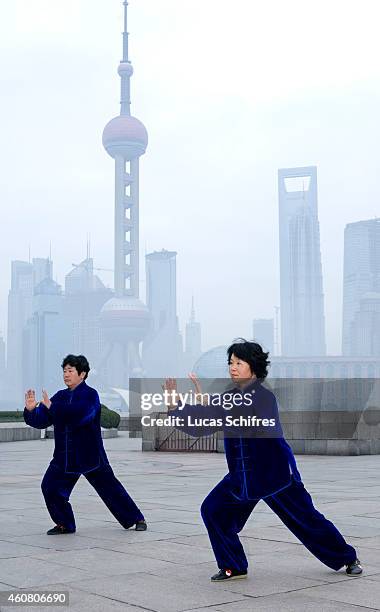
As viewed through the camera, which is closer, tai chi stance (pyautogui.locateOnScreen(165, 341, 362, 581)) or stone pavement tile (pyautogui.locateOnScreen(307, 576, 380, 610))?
stone pavement tile (pyautogui.locateOnScreen(307, 576, 380, 610))

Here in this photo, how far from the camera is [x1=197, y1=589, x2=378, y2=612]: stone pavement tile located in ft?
16.3

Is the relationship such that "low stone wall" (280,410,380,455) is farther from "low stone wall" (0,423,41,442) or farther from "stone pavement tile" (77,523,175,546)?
"stone pavement tile" (77,523,175,546)

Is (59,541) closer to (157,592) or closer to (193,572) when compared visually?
(193,572)

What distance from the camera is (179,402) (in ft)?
20.4

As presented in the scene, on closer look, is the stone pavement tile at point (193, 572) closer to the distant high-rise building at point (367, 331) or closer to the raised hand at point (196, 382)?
the raised hand at point (196, 382)

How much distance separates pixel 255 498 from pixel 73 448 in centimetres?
263

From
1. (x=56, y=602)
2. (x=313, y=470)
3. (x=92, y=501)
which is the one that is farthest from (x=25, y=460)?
(x=56, y=602)

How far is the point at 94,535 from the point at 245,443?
2618 millimetres

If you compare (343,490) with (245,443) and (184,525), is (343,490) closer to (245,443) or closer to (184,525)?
(184,525)

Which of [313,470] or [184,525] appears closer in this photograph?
[184,525]

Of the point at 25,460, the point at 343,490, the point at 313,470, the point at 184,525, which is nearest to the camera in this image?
the point at 184,525

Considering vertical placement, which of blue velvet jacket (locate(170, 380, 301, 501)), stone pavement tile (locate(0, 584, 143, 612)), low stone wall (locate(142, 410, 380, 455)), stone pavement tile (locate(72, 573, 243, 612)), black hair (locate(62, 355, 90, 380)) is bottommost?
stone pavement tile (locate(72, 573, 243, 612))

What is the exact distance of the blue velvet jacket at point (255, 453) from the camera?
5.75m

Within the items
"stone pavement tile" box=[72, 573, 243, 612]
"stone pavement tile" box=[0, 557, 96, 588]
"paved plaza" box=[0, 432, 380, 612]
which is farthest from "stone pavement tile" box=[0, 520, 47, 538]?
"stone pavement tile" box=[72, 573, 243, 612]
